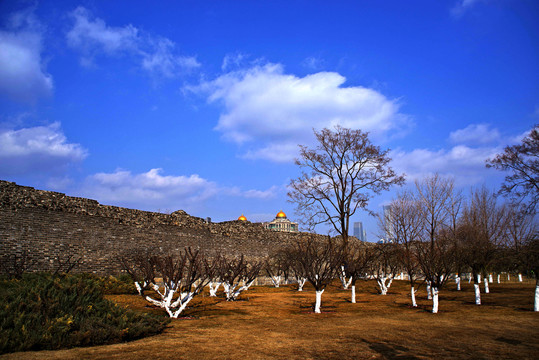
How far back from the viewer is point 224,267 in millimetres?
14070

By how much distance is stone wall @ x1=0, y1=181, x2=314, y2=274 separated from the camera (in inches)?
519

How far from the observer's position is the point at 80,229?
15.2 meters

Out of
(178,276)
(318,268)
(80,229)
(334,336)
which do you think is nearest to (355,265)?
(318,268)

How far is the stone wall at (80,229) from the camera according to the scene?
43.3ft

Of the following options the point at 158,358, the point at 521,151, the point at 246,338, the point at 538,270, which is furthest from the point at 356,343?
the point at 521,151

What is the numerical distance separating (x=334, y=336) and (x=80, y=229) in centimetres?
1244

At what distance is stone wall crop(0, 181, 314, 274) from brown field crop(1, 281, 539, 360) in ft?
15.1

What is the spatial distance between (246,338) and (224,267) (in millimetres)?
7368

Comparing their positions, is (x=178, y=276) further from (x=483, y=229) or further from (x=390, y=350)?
(x=483, y=229)

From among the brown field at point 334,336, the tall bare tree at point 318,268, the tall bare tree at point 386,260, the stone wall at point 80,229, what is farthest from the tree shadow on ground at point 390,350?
the stone wall at point 80,229

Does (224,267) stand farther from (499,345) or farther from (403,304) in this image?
(499,345)

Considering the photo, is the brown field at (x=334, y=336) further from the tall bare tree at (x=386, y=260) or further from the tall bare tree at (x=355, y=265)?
the tall bare tree at (x=386, y=260)

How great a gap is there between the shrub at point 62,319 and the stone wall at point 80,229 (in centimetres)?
618

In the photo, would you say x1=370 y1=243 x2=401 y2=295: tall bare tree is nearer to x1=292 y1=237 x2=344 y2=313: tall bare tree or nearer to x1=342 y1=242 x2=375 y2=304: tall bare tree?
x1=342 y1=242 x2=375 y2=304: tall bare tree
